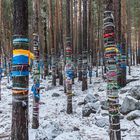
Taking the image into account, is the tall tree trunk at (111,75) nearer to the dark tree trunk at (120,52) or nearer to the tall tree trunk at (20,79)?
the tall tree trunk at (20,79)

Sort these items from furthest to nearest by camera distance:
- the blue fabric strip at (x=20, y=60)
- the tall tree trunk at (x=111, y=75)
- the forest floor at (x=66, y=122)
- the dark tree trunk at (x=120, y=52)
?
the dark tree trunk at (x=120, y=52), the forest floor at (x=66, y=122), the tall tree trunk at (x=111, y=75), the blue fabric strip at (x=20, y=60)

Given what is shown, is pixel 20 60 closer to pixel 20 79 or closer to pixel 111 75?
pixel 20 79

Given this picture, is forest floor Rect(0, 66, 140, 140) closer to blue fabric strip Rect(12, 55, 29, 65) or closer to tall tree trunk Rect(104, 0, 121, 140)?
tall tree trunk Rect(104, 0, 121, 140)

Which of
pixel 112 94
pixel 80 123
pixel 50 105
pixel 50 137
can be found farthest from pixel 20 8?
pixel 50 105

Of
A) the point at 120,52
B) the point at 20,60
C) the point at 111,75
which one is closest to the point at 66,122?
the point at 111,75

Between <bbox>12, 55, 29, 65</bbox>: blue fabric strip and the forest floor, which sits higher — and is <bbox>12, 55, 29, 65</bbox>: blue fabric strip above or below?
above

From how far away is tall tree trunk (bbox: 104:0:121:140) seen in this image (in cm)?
708

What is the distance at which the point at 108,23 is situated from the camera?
7.28m

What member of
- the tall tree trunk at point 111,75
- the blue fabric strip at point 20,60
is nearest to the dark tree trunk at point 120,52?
the tall tree trunk at point 111,75

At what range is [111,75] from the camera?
7227 mm

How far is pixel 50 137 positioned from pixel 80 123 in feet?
7.84

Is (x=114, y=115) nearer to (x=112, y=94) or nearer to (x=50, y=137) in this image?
(x=112, y=94)

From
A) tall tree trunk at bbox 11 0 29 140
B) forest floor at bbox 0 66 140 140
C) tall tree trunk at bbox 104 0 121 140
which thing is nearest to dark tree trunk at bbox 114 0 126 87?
forest floor at bbox 0 66 140 140

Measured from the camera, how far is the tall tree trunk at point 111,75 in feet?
23.2
